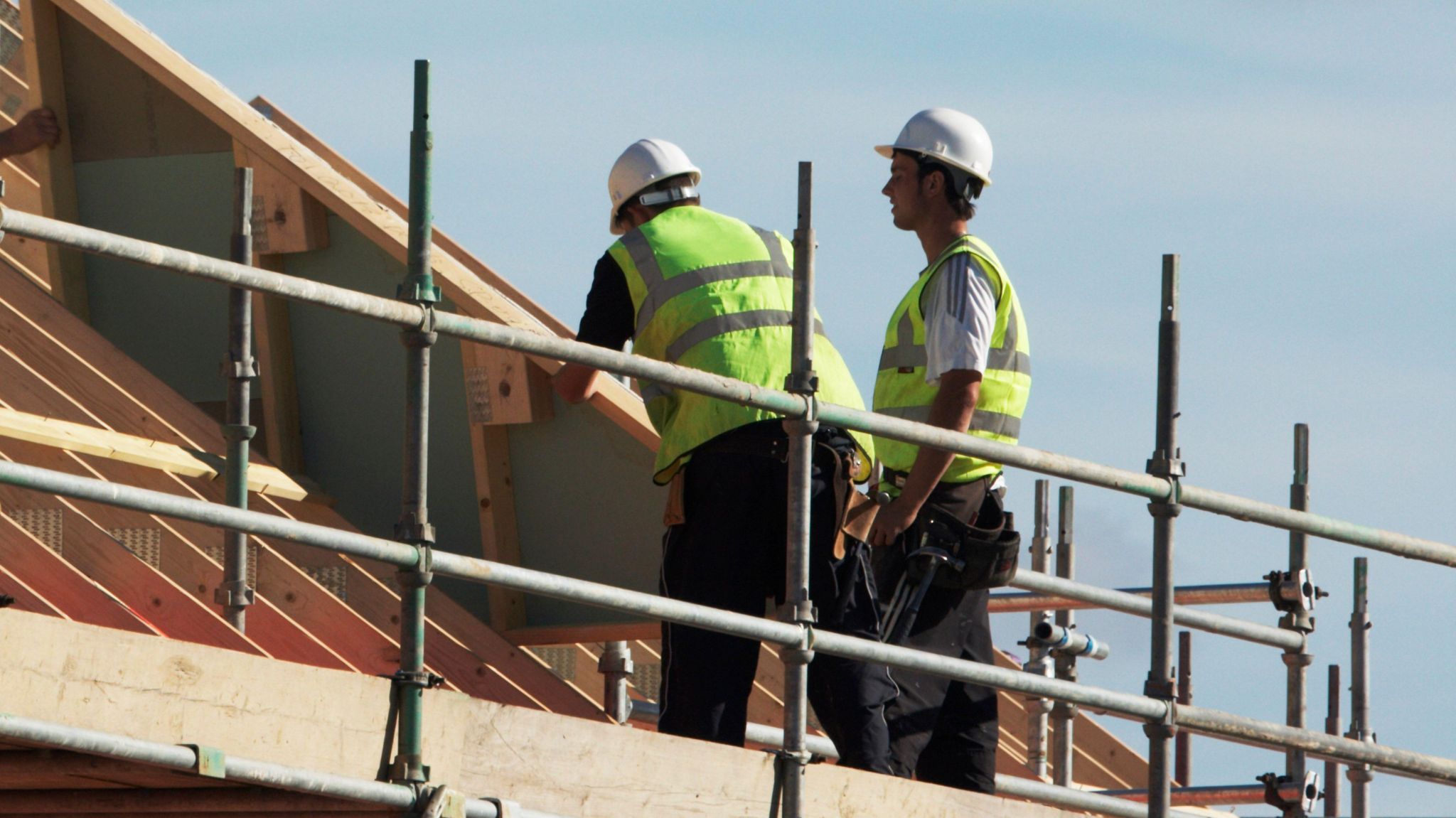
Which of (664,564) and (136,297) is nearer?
(664,564)

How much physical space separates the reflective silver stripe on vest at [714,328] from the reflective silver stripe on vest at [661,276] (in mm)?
99

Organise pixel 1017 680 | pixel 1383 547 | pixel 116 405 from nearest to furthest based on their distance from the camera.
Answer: pixel 1017 680 → pixel 1383 547 → pixel 116 405

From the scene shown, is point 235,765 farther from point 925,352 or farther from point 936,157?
point 936,157

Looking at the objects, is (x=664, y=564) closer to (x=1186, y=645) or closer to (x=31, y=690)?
(x=31, y=690)

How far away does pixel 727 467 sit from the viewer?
641cm

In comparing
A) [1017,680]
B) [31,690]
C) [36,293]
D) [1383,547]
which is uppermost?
[36,293]

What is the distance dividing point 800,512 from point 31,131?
4222mm

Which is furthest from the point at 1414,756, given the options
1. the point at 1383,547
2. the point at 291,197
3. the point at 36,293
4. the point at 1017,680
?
the point at 36,293

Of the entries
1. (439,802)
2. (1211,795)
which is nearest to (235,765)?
(439,802)

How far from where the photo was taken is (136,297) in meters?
8.85

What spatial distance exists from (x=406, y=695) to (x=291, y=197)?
12.7ft

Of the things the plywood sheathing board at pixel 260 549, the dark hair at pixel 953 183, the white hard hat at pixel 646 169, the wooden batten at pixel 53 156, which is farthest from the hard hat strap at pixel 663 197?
the wooden batten at pixel 53 156

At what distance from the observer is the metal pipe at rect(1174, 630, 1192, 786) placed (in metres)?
11.6

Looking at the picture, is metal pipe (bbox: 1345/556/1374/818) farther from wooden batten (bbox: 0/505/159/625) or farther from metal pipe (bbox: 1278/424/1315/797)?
wooden batten (bbox: 0/505/159/625)
